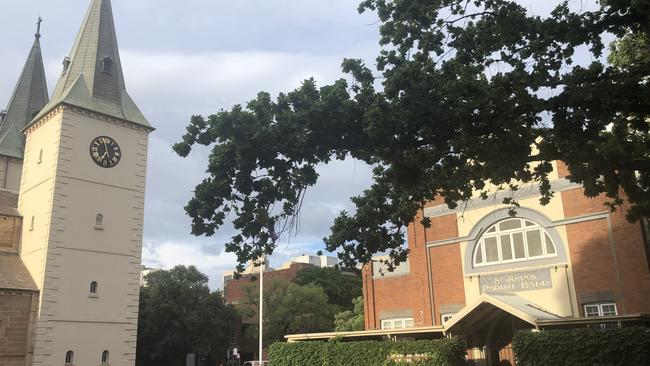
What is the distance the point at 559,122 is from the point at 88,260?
30.7 metres

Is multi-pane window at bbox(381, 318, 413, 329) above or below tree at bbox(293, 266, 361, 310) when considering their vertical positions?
below

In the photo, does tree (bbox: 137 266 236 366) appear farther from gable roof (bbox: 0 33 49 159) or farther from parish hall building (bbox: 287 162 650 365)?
parish hall building (bbox: 287 162 650 365)

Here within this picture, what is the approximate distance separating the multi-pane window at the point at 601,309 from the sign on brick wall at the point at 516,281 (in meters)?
1.62

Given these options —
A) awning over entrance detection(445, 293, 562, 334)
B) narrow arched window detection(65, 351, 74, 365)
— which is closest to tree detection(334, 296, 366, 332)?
narrow arched window detection(65, 351, 74, 365)

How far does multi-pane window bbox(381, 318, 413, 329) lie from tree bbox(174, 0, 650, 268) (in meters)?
14.2

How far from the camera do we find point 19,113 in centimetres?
5169

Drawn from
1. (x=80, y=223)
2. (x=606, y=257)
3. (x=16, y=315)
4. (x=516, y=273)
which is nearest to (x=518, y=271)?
(x=516, y=273)

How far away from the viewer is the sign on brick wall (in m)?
23.9

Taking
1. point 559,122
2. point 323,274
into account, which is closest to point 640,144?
point 559,122

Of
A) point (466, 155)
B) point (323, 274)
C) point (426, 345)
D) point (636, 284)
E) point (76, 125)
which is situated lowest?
point (426, 345)

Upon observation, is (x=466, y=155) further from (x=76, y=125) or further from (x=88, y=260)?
(x=76, y=125)

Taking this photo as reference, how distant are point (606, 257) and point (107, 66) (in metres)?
34.3

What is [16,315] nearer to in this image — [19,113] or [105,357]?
[105,357]

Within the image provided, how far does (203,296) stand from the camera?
53.2 metres
